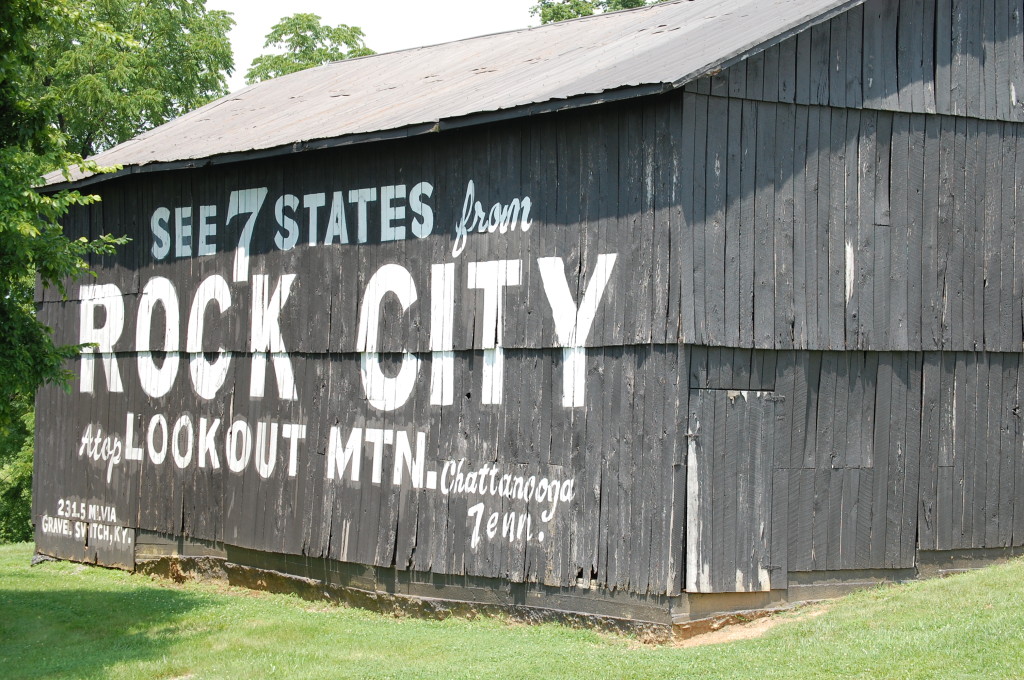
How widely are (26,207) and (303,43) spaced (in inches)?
1029

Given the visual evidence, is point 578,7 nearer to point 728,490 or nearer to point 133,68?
point 133,68

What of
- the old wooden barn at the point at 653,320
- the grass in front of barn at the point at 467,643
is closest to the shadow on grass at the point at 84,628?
the grass in front of barn at the point at 467,643

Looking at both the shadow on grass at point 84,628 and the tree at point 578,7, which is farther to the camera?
the tree at point 578,7

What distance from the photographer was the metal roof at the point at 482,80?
38.7ft

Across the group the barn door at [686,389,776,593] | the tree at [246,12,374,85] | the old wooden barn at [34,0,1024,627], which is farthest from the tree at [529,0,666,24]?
the barn door at [686,389,776,593]

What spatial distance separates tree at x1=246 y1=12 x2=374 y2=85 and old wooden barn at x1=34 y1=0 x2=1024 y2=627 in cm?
2160

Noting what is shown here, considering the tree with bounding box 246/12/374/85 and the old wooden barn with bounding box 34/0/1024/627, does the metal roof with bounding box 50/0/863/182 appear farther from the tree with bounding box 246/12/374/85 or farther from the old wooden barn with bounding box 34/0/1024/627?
the tree with bounding box 246/12/374/85

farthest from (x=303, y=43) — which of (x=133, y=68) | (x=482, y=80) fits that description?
(x=482, y=80)

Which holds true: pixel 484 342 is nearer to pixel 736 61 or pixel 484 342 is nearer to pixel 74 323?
pixel 736 61

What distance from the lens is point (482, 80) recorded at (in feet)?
50.1

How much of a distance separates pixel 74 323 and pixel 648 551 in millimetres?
10806

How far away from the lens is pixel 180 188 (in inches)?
663

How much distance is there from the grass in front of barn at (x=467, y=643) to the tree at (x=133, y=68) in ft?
54.7

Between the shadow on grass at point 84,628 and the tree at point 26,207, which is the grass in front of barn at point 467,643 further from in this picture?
the tree at point 26,207
